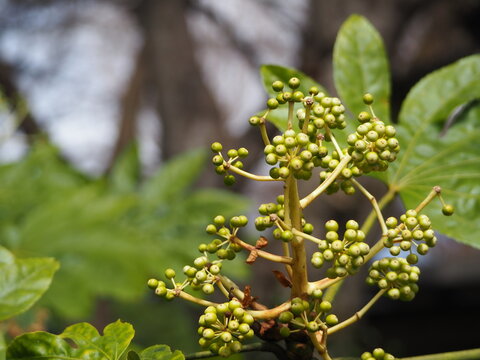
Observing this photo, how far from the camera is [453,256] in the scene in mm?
9656

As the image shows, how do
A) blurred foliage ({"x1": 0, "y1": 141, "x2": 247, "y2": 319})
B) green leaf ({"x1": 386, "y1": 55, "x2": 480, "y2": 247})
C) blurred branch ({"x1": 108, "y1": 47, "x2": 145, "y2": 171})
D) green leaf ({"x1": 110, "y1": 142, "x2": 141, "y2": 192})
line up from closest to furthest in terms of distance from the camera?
green leaf ({"x1": 386, "y1": 55, "x2": 480, "y2": 247}) → blurred foliage ({"x1": 0, "y1": 141, "x2": 247, "y2": 319}) → green leaf ({"x1": 110, "y1": 142, "x2": 141, "y2": 192}) → blurred branch ({"x1": 108, "y1": 47, "x2": 145, "y2": 171})

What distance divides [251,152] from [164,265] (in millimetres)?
2278

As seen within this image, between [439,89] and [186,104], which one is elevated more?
[439,89]

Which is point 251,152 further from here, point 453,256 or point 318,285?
point 453,256

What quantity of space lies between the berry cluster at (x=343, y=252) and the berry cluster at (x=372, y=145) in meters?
0.06

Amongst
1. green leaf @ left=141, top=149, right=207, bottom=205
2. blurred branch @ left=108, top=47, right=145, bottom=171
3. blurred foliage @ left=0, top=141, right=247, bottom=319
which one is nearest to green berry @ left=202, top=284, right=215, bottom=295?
blurred foliage @ left=0, top=141, right=247, bottom=319

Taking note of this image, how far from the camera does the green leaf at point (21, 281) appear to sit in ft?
2.06

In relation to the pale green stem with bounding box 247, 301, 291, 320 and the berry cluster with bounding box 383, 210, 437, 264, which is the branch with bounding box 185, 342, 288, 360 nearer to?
the pale green stem with bounding box 247, 301, 291, 320

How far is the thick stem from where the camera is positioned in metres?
0.49

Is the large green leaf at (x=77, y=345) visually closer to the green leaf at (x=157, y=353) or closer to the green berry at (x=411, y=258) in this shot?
the green leaf at (x=157, y=353)

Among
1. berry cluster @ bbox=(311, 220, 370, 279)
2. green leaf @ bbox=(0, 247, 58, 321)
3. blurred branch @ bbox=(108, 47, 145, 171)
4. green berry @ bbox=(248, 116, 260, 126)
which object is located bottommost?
blurred branch @ bbox=(108, 47, 145, 171)

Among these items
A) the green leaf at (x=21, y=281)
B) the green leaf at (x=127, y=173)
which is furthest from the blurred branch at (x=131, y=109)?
the green leaf at (x=21, y=281)

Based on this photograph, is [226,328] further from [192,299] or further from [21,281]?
[21,281]

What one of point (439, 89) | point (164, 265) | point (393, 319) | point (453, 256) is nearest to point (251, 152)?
point (164, 265)
